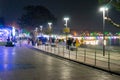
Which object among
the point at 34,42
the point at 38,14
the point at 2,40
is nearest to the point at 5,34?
the point at 2,40

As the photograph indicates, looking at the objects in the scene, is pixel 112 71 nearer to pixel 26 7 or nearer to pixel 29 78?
pixel 29 78

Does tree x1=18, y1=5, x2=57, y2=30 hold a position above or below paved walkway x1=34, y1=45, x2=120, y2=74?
above

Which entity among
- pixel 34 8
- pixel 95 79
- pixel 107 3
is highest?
pixel 34 8

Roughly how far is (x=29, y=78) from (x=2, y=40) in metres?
61.3

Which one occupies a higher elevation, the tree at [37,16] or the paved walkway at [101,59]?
the tree at [37,16]

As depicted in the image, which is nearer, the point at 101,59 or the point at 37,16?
the point at 101,59

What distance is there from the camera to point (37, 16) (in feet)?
408

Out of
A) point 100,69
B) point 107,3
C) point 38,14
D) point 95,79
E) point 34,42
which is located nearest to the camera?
point 95,79

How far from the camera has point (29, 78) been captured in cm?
1600

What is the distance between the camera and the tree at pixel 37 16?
125 m

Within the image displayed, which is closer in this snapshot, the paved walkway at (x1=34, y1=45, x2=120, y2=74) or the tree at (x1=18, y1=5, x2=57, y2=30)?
the paved walkway at (x1=34, y1=45, x2=120, y2=74)

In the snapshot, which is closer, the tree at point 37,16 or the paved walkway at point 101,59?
the paved walkway at point 101,59

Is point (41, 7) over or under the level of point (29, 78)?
over

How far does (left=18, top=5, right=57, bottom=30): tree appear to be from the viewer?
125188mm
